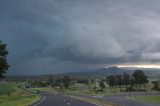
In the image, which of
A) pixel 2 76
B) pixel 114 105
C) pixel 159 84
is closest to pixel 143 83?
pixel 159 84

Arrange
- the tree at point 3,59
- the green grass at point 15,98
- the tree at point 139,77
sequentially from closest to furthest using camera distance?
the green grass at point 15,98, the tree at point 3,59, the tree at point 139,77

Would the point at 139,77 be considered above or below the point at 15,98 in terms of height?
above

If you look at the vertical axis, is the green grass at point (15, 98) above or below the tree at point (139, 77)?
below

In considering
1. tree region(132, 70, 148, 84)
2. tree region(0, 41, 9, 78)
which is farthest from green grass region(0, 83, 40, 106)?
tree region(132, 70, 148, 84)

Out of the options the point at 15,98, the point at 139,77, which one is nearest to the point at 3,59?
the point at 15,98

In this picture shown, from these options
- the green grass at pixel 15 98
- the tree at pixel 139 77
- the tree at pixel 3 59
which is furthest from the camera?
the tree at pixel 139 77

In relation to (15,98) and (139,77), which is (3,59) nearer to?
(15,98)

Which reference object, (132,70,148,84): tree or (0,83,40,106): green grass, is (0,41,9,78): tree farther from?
(132,70,148,84): tree

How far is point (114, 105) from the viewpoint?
155 ft

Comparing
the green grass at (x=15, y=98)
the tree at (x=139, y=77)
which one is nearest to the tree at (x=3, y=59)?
the green grass at (x=15, y=98)

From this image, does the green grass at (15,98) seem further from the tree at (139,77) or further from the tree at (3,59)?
the tree at (139,77)

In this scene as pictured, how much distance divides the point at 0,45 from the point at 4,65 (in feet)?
16.6

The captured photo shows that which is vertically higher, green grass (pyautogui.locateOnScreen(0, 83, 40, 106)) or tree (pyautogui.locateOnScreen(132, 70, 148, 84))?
tree (pyautogui.locateOnScreen(132, 70, 148, 84))

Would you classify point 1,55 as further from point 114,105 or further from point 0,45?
point 114,105
